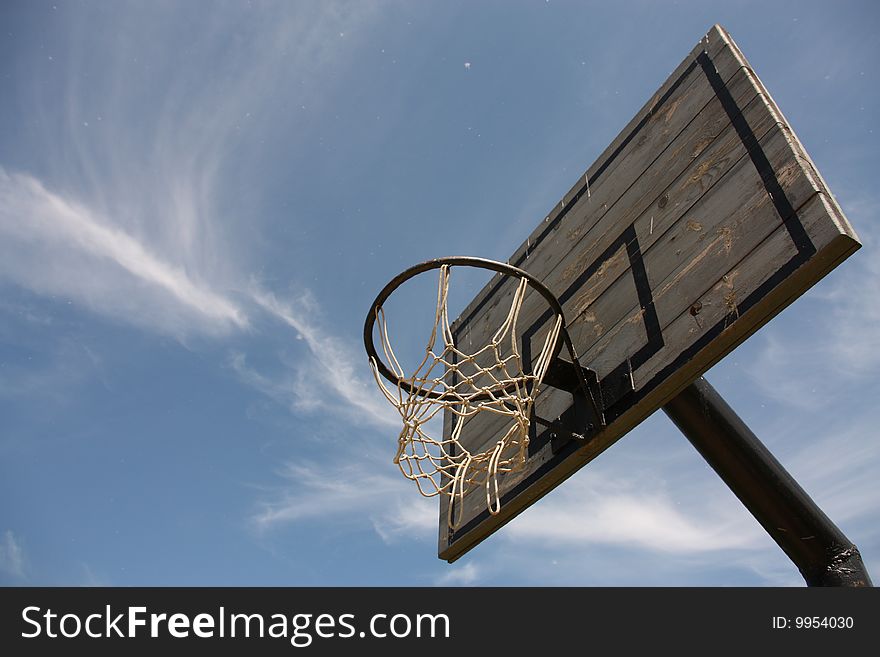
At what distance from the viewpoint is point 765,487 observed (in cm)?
315

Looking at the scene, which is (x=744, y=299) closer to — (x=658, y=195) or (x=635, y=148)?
(x=658, y=195)

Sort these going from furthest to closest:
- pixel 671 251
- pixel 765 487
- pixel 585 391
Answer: pixel 765 487 → pixel 585 391 → pixel 671 251

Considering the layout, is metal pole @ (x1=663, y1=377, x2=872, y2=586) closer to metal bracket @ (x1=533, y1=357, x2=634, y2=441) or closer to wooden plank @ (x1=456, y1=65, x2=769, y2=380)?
metal bracket @ (x1=533, y1=357, x2=634, y2=441)

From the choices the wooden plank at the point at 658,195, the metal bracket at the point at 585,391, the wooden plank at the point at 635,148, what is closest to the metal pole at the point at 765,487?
the metal bracket at the point at 585,391

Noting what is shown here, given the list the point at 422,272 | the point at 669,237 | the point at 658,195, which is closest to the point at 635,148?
the point at 658,195

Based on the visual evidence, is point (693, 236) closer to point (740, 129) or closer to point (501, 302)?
point (740, 129)

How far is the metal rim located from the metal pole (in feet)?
2.30

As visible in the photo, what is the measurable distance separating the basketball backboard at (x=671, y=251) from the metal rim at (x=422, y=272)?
8.4 inches

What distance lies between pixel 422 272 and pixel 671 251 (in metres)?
1.01

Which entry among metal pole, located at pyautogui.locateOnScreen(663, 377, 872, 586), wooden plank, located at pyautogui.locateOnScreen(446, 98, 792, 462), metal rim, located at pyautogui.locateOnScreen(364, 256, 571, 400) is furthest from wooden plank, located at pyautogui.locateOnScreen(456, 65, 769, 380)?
metal pole, located at pyautogui.locateOnScreen(663, 377, 872, 586)

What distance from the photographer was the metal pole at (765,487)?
10.3 feet

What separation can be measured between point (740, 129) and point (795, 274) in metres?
0.72
